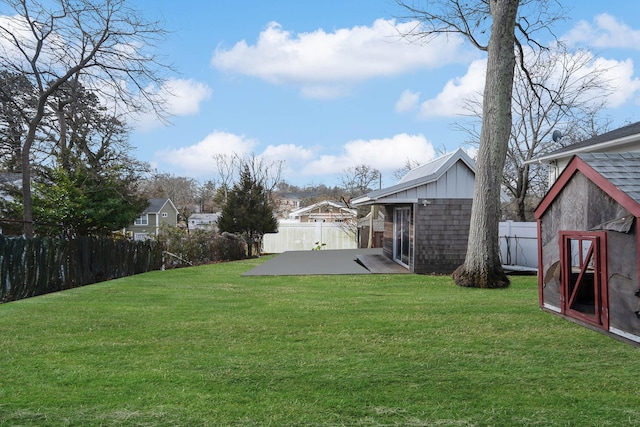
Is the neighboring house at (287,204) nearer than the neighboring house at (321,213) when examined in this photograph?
No

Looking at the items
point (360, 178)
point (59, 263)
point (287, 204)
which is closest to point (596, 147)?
point (59, 263)

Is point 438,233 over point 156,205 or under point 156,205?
under

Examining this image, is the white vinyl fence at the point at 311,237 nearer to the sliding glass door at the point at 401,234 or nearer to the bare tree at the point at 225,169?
the sliding glass door at the point at 401,234

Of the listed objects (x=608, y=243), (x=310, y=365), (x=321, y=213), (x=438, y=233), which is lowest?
(x=310, y=365)

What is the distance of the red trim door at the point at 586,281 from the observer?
6688 millimetres

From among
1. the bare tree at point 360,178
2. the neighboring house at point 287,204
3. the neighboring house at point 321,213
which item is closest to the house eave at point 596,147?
the bare tree at point 360,178

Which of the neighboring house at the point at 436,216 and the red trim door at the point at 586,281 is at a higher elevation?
the neighboring house at the point at 436,216

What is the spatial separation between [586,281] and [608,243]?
1.80 meters

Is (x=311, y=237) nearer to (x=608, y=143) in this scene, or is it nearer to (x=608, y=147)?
(x=608, y=147)

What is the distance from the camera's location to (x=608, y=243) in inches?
258

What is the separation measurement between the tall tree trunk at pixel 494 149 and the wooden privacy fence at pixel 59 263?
8.91 metres

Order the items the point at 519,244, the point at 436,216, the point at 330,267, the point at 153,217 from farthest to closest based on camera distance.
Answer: the point at 153,217
the point at 330,267
the point at 519,244
the point at 436,216

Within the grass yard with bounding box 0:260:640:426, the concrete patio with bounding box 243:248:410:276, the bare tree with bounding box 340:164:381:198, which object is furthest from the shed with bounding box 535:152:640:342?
the bare tree with bounding box 340:164:381:198

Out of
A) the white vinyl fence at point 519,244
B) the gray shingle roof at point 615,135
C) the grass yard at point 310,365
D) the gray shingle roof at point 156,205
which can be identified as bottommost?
the grass yard at point 310,365
